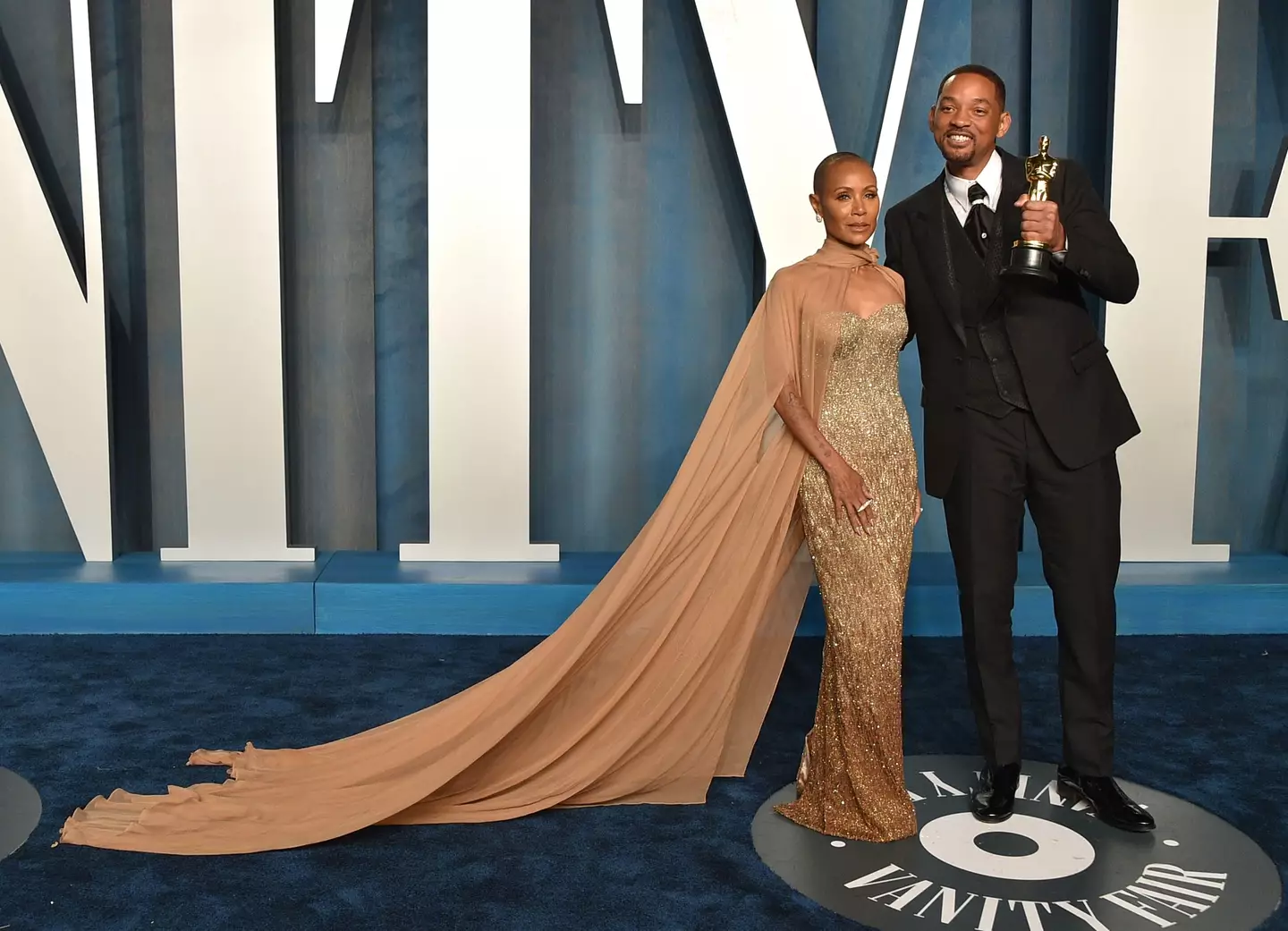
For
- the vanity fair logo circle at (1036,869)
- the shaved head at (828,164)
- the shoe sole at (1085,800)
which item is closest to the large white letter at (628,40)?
the shaved head at (828,164)

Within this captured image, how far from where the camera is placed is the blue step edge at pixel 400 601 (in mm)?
4844

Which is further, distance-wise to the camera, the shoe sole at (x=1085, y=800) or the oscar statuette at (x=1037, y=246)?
the shoe sole at (x=1085, y=800)

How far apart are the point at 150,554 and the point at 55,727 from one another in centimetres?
156

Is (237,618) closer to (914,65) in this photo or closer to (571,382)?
(571,382)

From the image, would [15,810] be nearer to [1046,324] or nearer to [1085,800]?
[1085,800]

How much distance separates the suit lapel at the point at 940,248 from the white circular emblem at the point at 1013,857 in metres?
1.14

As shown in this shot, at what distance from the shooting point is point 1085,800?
3309 millimetres

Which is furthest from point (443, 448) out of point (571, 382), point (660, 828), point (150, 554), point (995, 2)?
point (995, 2)

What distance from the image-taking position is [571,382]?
556 centimetres

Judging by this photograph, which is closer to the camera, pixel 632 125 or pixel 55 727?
pixel 55 727

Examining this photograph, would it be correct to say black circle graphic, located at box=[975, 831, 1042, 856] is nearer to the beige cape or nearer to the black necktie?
the beige cape

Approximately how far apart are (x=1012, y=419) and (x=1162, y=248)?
2449 mm

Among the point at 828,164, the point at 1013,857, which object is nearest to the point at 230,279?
the point at 828,164

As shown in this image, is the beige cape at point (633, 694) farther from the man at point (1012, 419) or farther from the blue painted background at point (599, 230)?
the blue painted background at point (599, 230)
